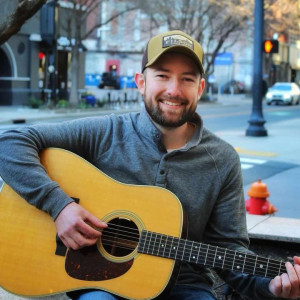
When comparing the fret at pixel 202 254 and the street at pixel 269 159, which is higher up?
the fret at pixel 202 254

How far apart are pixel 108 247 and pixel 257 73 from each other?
14251mm

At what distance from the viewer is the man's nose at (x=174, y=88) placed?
2.57 metres

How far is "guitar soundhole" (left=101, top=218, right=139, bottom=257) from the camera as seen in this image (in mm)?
2434

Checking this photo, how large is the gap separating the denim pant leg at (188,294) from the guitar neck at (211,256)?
0.20 metres

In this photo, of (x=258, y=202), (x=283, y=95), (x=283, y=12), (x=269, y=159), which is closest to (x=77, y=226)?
(x=258, y=202)

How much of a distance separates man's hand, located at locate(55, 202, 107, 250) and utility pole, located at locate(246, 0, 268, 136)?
14.0 m

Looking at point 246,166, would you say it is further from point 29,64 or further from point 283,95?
point 283,95

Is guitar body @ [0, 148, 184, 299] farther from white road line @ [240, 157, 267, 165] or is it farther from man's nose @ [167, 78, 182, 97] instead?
white road line @ [240, 157, 267, 165]

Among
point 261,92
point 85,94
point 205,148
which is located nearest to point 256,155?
point 261,92

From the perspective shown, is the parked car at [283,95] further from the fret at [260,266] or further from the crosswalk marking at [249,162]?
the fret at [260,266]

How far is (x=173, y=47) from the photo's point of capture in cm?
248

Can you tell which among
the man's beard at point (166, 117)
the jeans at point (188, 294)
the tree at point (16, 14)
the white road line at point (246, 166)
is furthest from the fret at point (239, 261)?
the white road line at point (246, 166)

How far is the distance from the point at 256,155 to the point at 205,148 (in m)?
10.2

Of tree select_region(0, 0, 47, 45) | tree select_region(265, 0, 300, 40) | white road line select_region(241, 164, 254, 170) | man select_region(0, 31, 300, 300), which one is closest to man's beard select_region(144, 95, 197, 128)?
man select_region(0, 31, 300, 300)
